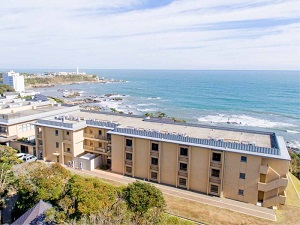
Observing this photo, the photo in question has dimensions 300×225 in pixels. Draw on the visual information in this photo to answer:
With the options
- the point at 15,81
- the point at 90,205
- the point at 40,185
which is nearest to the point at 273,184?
the point at 90,205

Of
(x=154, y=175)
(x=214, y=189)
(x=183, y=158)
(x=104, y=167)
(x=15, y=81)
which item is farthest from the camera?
(x=15, y=81)

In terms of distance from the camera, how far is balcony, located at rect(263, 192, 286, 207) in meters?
29.8

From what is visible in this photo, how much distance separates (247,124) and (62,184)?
249 feet

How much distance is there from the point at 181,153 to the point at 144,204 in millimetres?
12259

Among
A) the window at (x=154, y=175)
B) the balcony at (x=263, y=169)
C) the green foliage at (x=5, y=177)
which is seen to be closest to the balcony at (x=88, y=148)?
the window at (x=154, y=175)

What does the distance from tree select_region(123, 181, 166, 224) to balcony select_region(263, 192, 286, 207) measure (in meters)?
14.4

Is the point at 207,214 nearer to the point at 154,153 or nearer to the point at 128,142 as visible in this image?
the point at 154,153

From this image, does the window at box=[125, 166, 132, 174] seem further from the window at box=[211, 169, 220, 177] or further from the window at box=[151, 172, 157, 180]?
the window at box=[211, 169, 220, 177]

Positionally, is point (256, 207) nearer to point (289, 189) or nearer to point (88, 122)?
point (289, 189)

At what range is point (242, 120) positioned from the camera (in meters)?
95.1

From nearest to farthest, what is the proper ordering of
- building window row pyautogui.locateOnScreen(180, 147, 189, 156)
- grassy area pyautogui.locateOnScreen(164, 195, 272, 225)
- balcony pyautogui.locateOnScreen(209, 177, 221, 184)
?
1. grassy area pyautogui.locateOnScreen(164, 195, 272, 225)
2. balcony pyautogui.locateOnScreen(209, 177, 221, 184)
3. building window row pyautogui.locateOnScreen(180, 147, 189, 156)

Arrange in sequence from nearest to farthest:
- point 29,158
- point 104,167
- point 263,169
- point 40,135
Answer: point 263,169 < point 104,167 < point 29,158 < point 40,135

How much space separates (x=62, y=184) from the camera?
1000 inches

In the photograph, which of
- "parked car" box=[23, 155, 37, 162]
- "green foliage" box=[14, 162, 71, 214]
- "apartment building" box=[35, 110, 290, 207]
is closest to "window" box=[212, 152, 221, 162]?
"apartment building" box=[35, 110, 290, 207]
